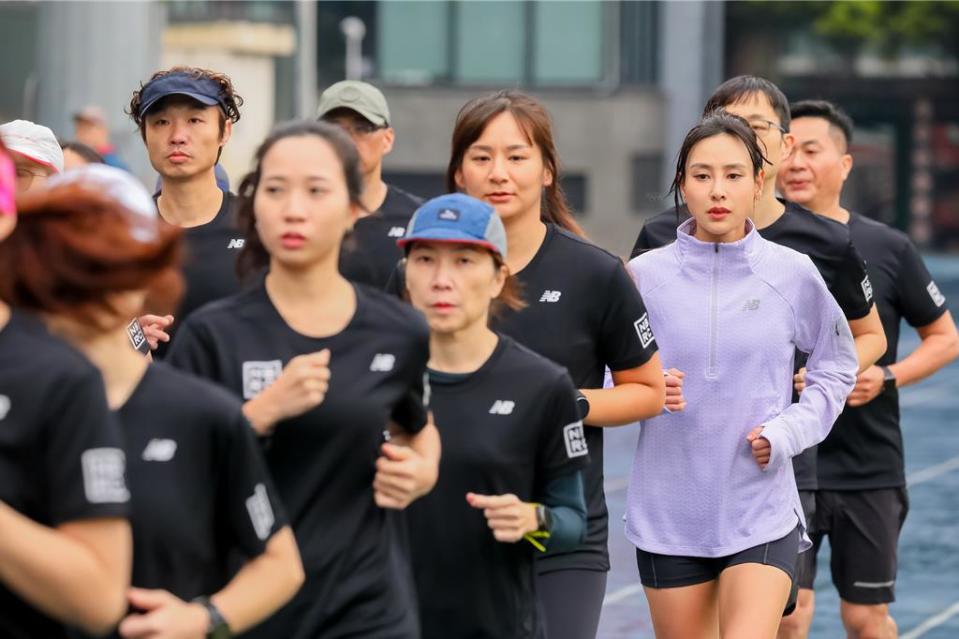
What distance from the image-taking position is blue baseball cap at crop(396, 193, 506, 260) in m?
5.38

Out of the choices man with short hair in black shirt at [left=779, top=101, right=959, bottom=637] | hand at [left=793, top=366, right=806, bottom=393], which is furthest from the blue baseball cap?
man with short hair in black shirt at [left=779, top=101, right=959, bottom=637]

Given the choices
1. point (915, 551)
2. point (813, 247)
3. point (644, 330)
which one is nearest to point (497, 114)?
point (644, 330)

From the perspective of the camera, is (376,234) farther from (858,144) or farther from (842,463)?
(858,144)

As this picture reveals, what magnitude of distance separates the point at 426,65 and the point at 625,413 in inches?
1912

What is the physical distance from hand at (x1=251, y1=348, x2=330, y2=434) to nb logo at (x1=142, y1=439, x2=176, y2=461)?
0.51 metres

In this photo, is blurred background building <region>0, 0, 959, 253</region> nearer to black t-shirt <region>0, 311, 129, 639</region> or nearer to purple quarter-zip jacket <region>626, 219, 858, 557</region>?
purple quarter-zip jacket <region>626, 219, 858, 557</region>

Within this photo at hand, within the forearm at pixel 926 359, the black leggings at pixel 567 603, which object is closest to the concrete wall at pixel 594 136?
the forearm at pixel 926 359

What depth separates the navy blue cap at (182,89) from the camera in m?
7.06

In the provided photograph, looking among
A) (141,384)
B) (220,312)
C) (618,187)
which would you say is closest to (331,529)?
(220,312)

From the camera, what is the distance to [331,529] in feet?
15.6

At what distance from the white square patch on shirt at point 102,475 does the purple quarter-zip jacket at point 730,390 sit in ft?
11.8

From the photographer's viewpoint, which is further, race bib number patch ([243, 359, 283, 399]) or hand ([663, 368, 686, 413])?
hand ([663, 368, 686, 413])

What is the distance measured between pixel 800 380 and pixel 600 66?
47030 millimetres

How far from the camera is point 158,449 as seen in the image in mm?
4020
